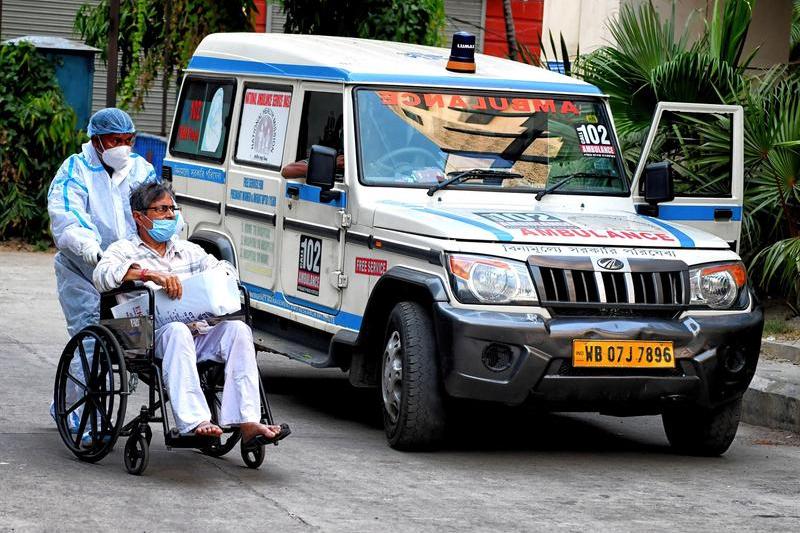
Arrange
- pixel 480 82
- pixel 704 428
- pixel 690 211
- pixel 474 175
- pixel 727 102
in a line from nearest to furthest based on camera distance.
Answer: pixel 704 428 < pixel 474 175 < pixel 480 82 < pixel 690 211 < pixel 727 102

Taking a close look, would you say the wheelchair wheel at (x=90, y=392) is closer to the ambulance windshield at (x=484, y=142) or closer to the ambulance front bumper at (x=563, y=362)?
the ambulance front bumper at (x=563, y=362)

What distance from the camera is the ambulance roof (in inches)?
357

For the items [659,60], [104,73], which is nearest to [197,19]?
[659,60]

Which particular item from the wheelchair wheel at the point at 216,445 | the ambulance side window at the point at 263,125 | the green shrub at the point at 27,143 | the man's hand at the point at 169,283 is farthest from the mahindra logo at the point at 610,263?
the green shrub at the point at 27,143

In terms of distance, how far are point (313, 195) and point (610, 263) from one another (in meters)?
2.04

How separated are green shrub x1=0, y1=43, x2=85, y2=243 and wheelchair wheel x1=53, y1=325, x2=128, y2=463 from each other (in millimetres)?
10276

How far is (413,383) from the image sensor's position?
25.4 feet

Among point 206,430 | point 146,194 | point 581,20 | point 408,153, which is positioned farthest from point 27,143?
point 206,430

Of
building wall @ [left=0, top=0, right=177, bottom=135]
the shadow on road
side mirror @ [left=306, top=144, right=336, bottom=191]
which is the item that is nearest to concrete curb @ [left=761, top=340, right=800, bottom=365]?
the shadow on road

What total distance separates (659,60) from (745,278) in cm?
460

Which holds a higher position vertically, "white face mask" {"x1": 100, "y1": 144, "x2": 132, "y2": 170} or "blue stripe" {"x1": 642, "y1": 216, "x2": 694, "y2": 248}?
"white face mask" {"x1": 100, "y1": 144, "x2": 132, "y2": 170}

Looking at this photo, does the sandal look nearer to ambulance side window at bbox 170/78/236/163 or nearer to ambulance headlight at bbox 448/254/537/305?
ambulance headlight at bbox 448/254/537/305

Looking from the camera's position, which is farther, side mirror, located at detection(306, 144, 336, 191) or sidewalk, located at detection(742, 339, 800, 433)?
sidewalk, located at detection(742, 339, 800, 433)

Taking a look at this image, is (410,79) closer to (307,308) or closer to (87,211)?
(307,308)
